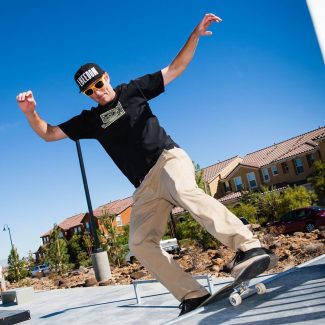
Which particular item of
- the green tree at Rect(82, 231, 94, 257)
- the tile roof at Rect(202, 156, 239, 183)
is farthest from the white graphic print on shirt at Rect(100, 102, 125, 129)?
the tile roof at Rect(202, 156, 239, 183)

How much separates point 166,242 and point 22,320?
15.1m

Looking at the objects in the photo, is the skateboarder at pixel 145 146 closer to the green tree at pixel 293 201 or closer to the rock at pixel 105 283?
the rock at pixel 105 283

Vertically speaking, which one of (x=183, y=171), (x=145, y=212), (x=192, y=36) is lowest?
(x=145, y=212)

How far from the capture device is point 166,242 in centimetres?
2133

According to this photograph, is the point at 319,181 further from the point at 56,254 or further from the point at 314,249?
the point at 314,249

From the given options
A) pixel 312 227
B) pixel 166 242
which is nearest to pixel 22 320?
pixel 166 242

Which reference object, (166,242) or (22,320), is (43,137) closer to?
(22,320)

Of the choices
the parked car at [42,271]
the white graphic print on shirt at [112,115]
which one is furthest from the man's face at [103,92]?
the parked car at [42,271]

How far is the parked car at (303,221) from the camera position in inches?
760

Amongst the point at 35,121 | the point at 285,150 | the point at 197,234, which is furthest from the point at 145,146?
the point at 285,150

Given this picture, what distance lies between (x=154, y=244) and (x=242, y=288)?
83 cm

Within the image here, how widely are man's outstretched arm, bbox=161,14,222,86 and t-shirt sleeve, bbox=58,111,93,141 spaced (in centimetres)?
81

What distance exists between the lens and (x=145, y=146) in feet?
9.95

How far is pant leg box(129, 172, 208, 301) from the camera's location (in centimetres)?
313
